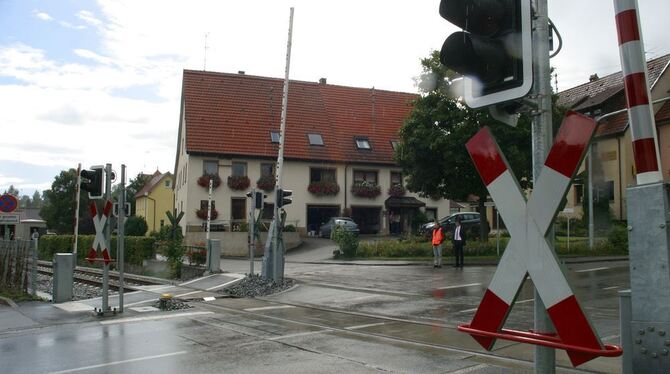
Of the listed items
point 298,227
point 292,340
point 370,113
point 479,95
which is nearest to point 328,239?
point 298,227

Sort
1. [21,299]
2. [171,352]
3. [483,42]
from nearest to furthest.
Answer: [483,42] < [171,352] < [21,299]

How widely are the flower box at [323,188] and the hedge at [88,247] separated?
13968 millimetres

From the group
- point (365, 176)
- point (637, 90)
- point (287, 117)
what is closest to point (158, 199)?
point (287, 117)

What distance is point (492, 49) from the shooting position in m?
3.18

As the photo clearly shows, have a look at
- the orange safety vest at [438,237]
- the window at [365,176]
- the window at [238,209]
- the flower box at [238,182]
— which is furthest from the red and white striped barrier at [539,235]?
the window at [365,176]

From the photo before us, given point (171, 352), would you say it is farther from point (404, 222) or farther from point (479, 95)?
point (404, 222)

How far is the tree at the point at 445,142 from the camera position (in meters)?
25.4

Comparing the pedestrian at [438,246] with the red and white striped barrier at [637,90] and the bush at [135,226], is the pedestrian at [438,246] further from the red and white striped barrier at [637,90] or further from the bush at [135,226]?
the bush at [135,226]

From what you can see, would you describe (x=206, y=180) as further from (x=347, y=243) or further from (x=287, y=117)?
(x=347, y=243)

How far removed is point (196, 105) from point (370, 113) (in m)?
14.0

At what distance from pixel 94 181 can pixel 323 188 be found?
28.9 m

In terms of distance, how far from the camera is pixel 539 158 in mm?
2883

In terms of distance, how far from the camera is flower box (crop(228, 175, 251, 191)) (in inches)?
1517

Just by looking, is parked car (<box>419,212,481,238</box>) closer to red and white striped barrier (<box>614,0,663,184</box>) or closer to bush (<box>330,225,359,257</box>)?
bush (<box>330,225,359,257</box>)
